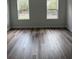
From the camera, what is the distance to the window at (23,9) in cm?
995

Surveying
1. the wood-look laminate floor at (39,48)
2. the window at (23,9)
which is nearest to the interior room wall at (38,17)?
the window at (23,9)

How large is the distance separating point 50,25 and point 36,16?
1.06 meters

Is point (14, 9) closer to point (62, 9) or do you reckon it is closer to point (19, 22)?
point (19, 22)

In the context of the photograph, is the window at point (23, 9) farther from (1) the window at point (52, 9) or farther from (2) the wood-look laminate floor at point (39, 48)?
(2) the wood-look laminate floor at point (39, 48)

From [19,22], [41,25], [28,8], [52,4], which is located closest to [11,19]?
[19,22]

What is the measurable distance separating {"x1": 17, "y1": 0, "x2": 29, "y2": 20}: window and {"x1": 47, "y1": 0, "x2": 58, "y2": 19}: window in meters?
1.35

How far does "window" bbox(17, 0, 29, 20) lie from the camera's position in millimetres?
9945

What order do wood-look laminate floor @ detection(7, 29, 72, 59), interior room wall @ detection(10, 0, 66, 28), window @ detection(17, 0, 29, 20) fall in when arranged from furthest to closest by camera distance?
window @ detection(17, 0, 29, 20)
interior room wall @ detection(10, 0, 66, 28)
wood-look laminate floor @ detection(7, 29, 72, 59)

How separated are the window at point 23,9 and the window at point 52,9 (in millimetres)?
1347

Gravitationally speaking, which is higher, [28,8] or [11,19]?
[28,8]

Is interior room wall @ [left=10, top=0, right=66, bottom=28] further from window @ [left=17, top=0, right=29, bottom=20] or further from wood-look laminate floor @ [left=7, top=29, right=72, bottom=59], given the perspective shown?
wood-look laminate floor @ [left=7, top=29, right=72, bottom=59]

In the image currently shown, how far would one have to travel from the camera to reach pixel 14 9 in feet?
32.2

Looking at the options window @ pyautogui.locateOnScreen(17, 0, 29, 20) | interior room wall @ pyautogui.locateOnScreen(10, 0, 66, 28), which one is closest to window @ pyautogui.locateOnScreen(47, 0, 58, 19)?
interior room wall @ pyautogui.locateOnScreen(10, 0, 66, 28)

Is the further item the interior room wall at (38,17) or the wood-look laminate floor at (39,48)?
the interior room wall at (38,17)
